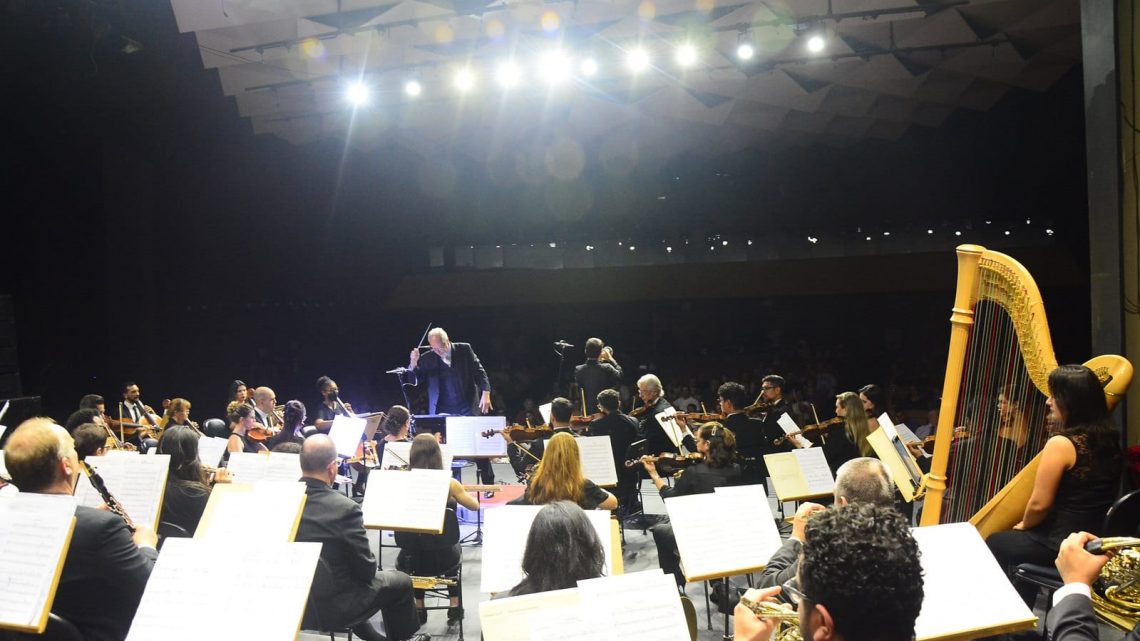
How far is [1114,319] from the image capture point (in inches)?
201

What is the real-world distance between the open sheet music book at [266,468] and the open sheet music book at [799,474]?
9.22ft

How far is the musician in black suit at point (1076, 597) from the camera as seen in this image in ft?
5.97

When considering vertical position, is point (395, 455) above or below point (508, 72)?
below

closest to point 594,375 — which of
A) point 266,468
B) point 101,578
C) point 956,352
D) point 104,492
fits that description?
point 266,468

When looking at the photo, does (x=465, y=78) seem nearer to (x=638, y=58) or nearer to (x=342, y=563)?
(x=638, y=58)

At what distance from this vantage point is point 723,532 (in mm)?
3293

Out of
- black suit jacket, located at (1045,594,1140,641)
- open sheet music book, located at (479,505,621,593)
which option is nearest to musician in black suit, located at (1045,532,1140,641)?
black suit jacket, located at (1045,594,1140,641)

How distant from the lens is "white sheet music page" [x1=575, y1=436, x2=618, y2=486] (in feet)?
17.6

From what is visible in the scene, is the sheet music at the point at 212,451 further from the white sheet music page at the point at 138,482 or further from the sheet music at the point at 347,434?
the white sheet music page at the point at 138,482

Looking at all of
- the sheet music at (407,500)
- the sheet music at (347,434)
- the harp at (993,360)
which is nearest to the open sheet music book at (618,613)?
the harp at (993,360)

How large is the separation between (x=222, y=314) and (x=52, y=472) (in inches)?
422

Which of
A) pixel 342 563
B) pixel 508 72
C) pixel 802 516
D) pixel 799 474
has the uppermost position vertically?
pixel 508 72

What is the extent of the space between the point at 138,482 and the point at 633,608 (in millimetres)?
2841

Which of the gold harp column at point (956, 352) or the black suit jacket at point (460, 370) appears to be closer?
the gold harp column at point (956, 352)
